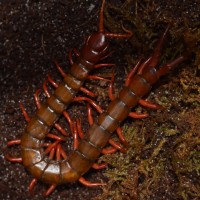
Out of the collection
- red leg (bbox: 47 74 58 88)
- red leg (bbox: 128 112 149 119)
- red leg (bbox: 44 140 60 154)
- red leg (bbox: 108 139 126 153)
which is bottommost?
red leg (bbox: 44 140 60 154)

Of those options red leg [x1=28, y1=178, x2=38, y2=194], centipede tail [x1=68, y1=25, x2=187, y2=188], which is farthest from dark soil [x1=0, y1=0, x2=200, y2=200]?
A: centipede tail [x1=68, y1=25, x2=187, y2=188]

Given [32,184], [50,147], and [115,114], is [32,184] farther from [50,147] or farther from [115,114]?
[115,114]

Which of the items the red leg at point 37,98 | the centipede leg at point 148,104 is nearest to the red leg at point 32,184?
the red leg at point 37,98

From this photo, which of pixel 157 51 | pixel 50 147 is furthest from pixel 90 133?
pixel 157 51

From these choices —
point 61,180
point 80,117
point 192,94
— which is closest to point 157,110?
point 192,94

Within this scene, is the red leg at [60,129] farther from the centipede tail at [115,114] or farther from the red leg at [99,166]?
the red leg at [99,166]

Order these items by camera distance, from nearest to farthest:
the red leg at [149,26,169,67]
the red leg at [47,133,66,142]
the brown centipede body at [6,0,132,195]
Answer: the red leg at [149,26,169,67] → the brown centipede body at [6,0,132,195] → the red leg at [47,133,66,142]

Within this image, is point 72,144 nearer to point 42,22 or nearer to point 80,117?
point 80,117

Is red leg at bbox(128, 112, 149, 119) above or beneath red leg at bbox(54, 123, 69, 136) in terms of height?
above

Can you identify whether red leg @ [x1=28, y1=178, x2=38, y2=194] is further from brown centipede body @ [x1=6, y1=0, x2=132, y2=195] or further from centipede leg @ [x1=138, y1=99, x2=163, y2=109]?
centipede leg @ [x1=138, y1=99, x2=163, y2=109]
